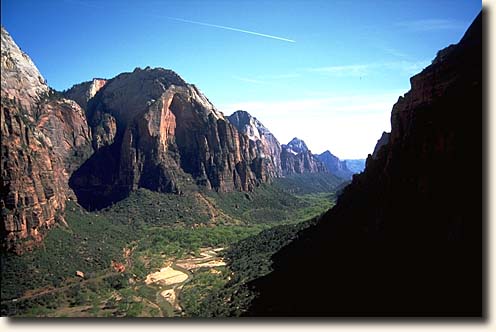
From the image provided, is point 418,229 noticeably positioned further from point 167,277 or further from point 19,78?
point 19,78

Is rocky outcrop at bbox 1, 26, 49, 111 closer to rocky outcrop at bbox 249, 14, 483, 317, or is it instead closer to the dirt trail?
the dirt trail

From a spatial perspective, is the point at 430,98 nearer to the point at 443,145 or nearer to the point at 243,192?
the point at 443,145

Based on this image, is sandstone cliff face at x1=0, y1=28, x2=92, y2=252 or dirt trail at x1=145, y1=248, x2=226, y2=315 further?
sandstone cliff face at x1=0, y1=28, x2=92, y2=252

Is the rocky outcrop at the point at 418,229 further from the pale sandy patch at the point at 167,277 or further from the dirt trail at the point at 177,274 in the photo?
the pale sandy patch at the point at 167,277

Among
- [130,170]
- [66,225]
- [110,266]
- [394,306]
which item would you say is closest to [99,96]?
[130,170]

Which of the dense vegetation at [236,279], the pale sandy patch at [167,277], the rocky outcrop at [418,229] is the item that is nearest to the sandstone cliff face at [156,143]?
the dense vegetation at [236,279]

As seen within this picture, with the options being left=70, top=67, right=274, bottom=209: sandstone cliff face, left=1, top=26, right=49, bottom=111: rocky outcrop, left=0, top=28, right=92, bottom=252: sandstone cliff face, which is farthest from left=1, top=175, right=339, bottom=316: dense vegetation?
left=1, top=26, right=49, bottom=111: rocky outcrop
